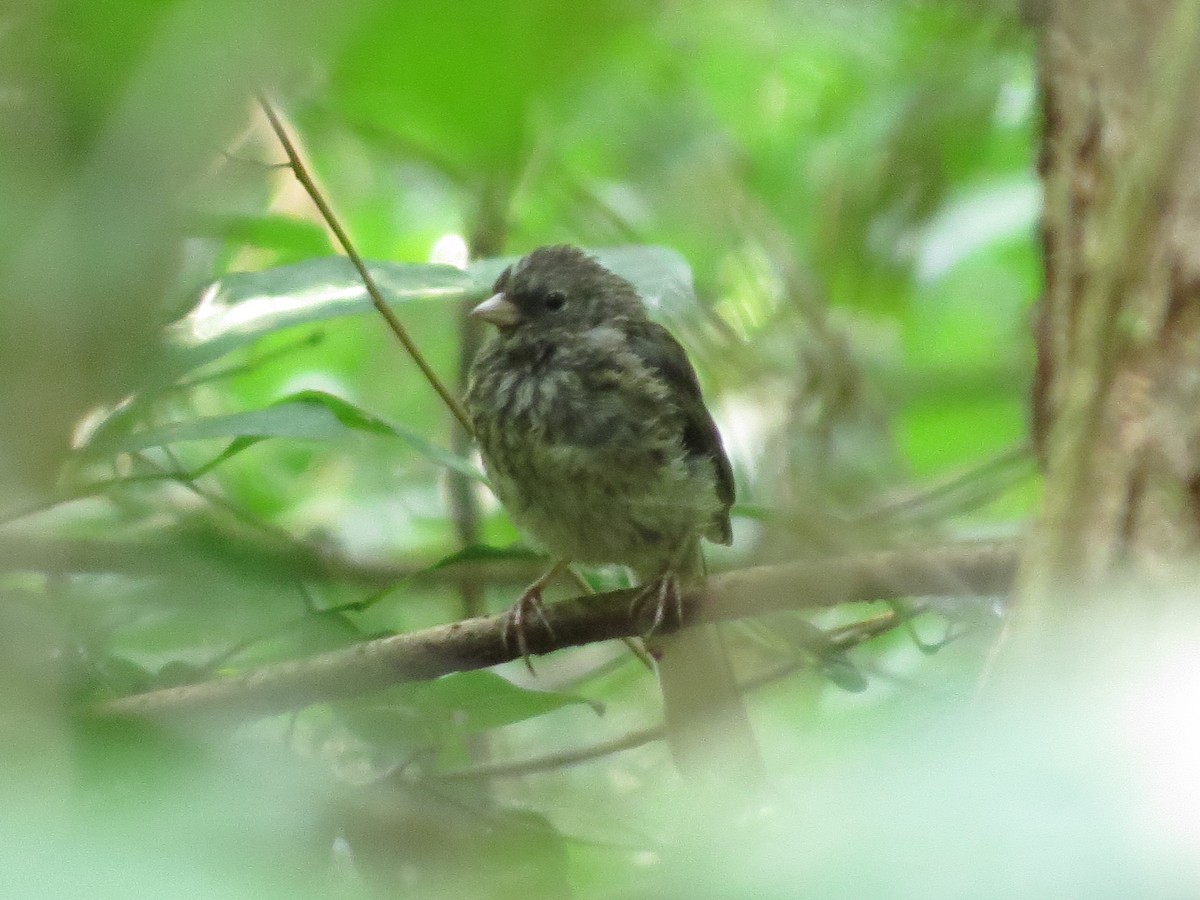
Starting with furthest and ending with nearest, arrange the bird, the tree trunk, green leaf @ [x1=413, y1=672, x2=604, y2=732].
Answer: the bird
green leaf @ [x1=413, y1=672, x2=604, y2=732]
the tree trunk

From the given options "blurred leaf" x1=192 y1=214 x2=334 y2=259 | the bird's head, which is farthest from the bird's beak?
"blurred leaf" x1=192 y1=214 x2=334 y2=259

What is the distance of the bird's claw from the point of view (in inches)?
91.3

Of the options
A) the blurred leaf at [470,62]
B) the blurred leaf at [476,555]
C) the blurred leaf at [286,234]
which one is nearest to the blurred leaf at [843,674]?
Result: the blurred leaf at [476,555]

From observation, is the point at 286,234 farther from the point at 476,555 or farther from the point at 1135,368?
the point at 1135,368

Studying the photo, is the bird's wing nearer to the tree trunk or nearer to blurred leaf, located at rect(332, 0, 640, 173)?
the tree trunk

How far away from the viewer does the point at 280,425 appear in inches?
70.8

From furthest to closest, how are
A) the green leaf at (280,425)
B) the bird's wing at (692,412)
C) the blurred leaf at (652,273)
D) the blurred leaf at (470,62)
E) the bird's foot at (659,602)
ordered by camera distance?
the bird's wing at (692,412)
the bird's foot at (659,602)
the blurred leaf at (652,273)
the green leaf at (280,425)
the blurred leaf at (470,62)

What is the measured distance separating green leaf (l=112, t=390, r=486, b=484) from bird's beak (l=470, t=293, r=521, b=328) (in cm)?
128

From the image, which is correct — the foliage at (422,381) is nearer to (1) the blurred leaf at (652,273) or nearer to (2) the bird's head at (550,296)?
(1) the blurred leaf at (652,273)

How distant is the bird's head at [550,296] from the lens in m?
3.31

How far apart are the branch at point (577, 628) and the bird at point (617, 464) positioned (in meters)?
0.34

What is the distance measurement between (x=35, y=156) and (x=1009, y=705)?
0.44 meters

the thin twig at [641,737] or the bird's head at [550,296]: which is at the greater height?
the bird's head at [550,296]

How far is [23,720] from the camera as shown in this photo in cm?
62
